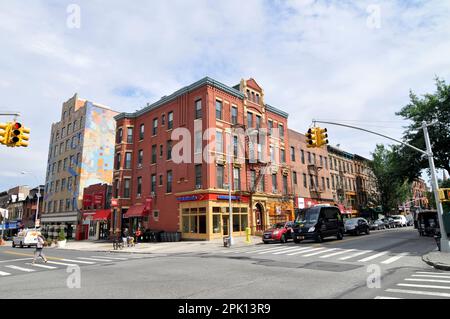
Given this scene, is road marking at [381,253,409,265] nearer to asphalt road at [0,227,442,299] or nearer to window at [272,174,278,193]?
asphalt road at [0,227,442,299]

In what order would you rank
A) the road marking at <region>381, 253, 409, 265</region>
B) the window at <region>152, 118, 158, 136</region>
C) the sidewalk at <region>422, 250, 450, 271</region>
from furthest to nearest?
the window at <region>152, 118, 158, 136</region>, the road marking at <region>381, 253, 409, 265</region>, the sidewalk at <region>422, 250, 450, 271</region>

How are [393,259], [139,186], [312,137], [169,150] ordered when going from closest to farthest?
[393,259] → [312,137] → [169,150] → [139,186]

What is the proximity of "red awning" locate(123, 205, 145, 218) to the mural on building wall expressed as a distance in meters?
15.2

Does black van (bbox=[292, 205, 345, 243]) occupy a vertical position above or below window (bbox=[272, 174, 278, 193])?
below

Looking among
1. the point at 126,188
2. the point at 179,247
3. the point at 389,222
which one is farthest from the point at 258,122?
the point at 389,222

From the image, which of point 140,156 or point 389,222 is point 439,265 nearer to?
point 140,156

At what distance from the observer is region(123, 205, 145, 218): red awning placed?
3366cm

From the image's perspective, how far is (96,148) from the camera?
159ft

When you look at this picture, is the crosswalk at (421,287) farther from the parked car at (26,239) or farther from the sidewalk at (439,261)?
the parked car at (26,239)

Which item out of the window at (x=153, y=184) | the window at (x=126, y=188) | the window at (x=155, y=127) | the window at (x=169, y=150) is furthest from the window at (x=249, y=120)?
the window at (x=126, y=188)

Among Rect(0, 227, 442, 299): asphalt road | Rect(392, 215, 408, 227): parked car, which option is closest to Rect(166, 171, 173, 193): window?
Rect(0, 227, 442, 299): asphalt road

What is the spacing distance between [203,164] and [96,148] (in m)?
26.9

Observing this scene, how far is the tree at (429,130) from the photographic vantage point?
2880 cm

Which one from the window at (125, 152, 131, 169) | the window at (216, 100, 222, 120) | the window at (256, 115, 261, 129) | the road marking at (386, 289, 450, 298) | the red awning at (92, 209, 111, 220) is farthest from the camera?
Result: the window at (125, 152, 131, 169)
